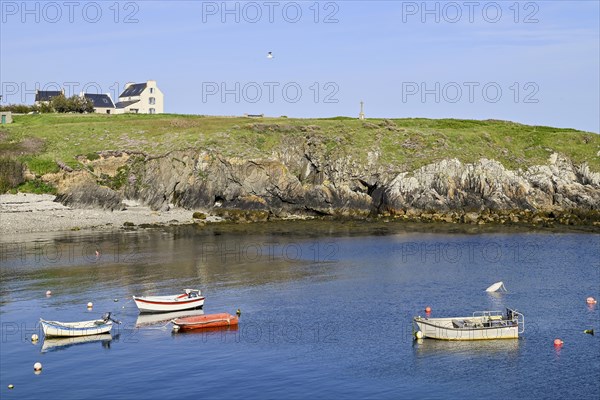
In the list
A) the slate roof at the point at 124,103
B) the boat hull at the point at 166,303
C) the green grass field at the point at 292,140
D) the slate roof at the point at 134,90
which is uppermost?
the slate roof at the point at 134,90

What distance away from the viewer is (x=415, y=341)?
5725cm

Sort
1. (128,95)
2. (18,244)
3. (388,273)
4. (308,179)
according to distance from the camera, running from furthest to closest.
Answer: (128,95)
(308,179)
(18,244)
(388,273)

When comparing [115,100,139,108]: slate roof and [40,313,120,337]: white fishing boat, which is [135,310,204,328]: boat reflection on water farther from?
[115,100,139,108]: slate roof

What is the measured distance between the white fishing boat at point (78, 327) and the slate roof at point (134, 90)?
13714 centimetres

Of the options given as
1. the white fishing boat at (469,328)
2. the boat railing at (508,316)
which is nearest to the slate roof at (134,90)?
the boat railing at (508,316)

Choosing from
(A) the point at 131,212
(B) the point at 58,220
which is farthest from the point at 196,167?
(B) the point at 58,220

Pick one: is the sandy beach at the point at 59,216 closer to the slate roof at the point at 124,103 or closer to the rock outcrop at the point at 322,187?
the rock outcrop at the point at 322,187

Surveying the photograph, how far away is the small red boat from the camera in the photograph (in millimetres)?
60250

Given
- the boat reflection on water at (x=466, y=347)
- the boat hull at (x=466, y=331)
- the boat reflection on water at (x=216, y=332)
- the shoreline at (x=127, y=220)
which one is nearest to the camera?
the boat reflection on water at (x=466, y=347)

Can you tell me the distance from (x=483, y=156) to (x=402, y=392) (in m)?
94.4

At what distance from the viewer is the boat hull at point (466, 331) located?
188ft

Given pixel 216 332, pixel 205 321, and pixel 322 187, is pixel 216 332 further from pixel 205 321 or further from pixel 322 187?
pixel 322 187

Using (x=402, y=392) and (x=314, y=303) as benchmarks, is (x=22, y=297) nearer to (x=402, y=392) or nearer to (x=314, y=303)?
(x=314, y=303)

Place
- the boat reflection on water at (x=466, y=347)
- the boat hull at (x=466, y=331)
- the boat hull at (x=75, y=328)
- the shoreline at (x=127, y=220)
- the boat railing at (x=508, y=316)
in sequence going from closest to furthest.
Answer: the boat reflection on water at (x=466, y=347) < the boat hull at (x=75, y=328) < the boat hull at (x=466, y=331) < the boat railing at (x=508, y=316) < the shoreline at (x=127, y=220)
